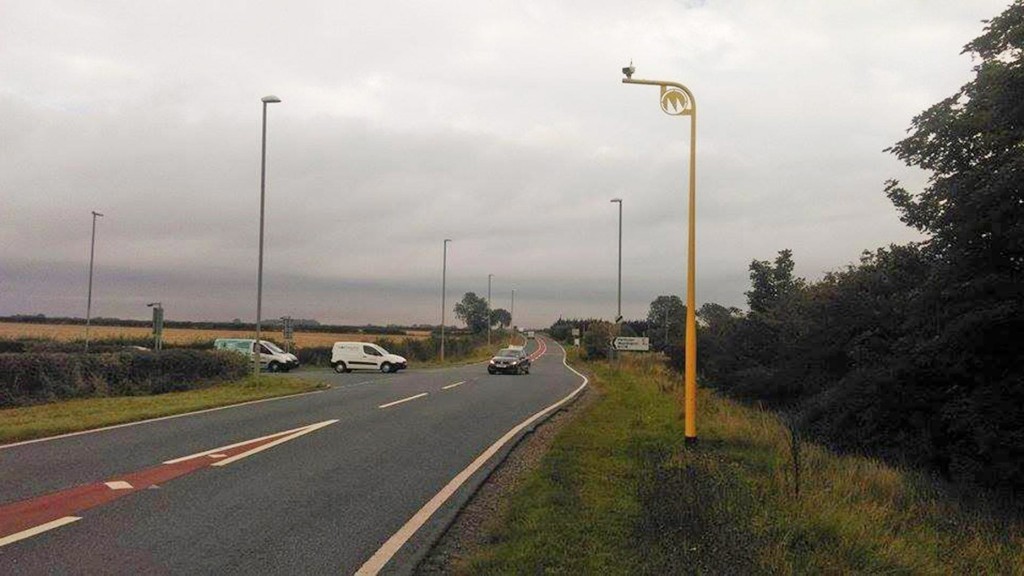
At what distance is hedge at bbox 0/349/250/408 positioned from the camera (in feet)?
67.5

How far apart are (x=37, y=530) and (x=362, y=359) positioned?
128 feet

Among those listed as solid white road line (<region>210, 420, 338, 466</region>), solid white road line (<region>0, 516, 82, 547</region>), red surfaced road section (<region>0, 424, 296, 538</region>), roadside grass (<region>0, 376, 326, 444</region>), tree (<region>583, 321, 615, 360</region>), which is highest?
tree (<region>583, 321, 615, 360</region>)

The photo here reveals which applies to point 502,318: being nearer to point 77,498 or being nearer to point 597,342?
point 597,342

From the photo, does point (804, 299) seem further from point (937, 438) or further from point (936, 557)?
point (936, 557)

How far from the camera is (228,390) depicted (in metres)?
23.7

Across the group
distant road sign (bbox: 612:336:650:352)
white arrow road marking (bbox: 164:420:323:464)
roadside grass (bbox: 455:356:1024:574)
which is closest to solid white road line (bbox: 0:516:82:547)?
white arrow road marking (bbox: 164:420:323:464)

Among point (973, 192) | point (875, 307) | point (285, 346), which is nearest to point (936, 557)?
point (973, 192)

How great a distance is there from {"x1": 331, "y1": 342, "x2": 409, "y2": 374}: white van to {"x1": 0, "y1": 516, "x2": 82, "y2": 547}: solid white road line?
124 ft

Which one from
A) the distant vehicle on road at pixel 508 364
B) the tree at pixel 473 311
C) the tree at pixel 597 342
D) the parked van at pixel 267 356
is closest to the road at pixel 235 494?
the distant vehicle on road at pixel 508 364

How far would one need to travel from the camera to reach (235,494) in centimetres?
794

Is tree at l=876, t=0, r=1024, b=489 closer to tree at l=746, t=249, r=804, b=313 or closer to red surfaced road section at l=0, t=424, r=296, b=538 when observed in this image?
red surfaced road section at l=0, t=424, r=296, b=538

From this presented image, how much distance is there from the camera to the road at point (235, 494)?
5.72m

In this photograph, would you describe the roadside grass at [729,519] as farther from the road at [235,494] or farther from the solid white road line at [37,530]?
the solid white road line at [37,530]

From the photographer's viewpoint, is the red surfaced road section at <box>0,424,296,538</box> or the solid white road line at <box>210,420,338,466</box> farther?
the solid white road line at <box>210,420,338,466</box>
